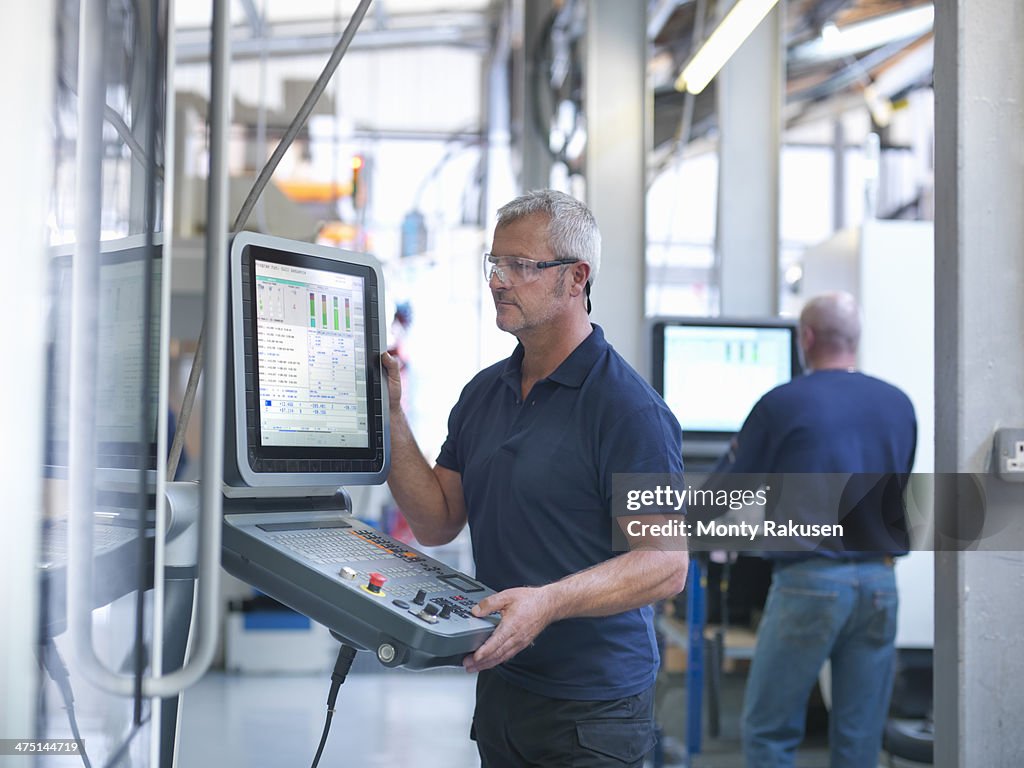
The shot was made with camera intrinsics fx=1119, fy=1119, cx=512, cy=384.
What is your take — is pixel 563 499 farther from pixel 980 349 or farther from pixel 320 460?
pixel 980 349

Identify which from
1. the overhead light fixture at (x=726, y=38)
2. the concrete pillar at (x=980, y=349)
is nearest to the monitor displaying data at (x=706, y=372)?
the overhead light fixture at (x=726, y=38)

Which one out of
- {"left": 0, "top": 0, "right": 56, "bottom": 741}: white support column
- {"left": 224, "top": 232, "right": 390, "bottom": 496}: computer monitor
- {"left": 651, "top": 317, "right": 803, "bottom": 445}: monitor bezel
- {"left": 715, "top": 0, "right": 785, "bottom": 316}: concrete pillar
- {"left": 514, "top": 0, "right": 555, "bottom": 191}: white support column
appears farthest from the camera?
{"left": 514, "top": 0, "right": 555, "bottom": 191}: white support column

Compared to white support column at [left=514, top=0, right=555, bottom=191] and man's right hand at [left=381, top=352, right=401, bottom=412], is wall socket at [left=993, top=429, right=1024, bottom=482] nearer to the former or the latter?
man's right hand at [left=381, top=352, right=401, bottom=412]

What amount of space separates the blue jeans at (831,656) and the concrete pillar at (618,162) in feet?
3.82

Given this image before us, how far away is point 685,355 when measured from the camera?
13.1ft

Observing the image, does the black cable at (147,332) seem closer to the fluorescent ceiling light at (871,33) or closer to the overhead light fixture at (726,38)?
the overhead light fixture at (726,38)

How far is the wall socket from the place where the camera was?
207cm

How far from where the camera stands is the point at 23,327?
42.6 inches

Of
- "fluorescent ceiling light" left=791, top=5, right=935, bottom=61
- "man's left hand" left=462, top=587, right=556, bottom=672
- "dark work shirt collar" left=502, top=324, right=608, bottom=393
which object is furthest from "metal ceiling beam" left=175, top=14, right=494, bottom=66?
"man's left hand" left=462, top=587, right=556, bottom=672

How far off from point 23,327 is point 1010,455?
1.73m

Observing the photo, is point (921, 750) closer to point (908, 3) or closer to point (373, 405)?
point (373, 405)

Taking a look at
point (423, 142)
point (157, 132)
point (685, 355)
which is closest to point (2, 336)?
point (157, 132)

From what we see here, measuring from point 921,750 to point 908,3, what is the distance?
4705 millimetres

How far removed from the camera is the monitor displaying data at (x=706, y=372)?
399 centimetres
